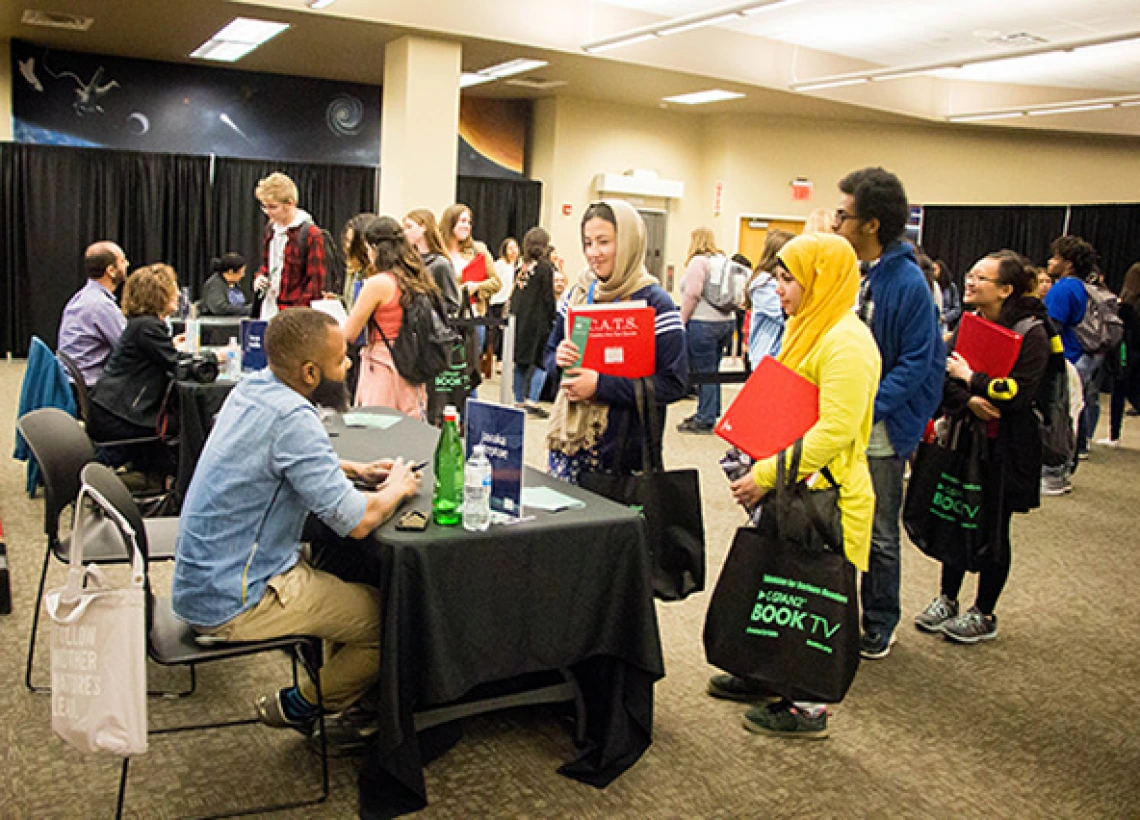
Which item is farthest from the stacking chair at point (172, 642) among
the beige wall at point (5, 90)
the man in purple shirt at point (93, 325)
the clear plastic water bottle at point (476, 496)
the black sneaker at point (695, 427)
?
the beige wall at point (5, 90)

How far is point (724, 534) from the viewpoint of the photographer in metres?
4.70

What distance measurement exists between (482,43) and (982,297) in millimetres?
6165

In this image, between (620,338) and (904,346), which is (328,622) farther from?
(904,346)

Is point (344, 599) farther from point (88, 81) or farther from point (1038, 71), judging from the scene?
point (1038, 71)

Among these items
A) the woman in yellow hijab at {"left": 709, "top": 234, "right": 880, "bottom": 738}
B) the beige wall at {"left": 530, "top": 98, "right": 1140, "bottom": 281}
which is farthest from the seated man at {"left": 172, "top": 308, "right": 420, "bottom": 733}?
the beige wall at {"left": 530, "top": 98, "right": 1140, "bottom": 281}

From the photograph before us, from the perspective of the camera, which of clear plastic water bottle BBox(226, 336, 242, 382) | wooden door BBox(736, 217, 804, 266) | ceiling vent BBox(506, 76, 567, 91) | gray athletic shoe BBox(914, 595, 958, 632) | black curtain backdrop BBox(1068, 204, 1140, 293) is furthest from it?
wooden door BBox(736, 217, 804, 266)

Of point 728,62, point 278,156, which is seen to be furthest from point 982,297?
point 278,156

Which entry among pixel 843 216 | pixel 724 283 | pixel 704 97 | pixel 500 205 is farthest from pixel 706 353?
pixel 500 205

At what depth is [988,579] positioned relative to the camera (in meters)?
3.44

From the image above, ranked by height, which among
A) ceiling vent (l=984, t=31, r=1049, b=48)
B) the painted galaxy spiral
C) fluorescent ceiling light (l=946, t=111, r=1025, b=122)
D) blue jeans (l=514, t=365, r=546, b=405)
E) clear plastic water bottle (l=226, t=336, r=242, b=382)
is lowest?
blue jeans (l=514, t=365, r=546, b=405)

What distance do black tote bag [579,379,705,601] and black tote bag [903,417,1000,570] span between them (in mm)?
949

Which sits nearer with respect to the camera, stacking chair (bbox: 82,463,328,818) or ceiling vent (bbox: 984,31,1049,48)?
stacking chair (bbox: 82,463,328,818)

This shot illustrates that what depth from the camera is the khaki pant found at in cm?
218

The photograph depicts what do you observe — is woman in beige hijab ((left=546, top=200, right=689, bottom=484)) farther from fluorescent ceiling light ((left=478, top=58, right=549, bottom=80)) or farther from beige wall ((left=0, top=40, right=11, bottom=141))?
beige wall ((left=0, top=40, right=11, bottom=141))
